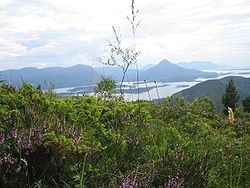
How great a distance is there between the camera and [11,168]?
338 cm

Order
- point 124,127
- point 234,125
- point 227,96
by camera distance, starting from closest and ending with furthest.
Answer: point 124,127
point 234,125
point 227,96

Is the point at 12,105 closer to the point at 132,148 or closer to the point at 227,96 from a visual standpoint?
the point at 132,148

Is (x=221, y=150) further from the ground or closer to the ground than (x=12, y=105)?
closer to the ground

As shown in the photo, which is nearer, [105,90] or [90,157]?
[90,157]

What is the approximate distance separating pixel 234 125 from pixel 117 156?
5331mm

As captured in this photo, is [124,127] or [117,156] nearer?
[117,156]

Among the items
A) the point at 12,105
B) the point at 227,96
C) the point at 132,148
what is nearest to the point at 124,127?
the point at 132,148

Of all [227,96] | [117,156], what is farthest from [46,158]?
[227,96]

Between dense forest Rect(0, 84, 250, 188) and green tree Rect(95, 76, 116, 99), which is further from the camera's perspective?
green tree Rect(95, 76, 116, 99)

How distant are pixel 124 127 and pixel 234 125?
4.22 meters

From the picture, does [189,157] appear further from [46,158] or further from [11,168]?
[11,168]

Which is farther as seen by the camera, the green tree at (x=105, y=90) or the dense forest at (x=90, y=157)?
the green tree at (x=105, y=90)

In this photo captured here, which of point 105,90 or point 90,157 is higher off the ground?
point 105,90

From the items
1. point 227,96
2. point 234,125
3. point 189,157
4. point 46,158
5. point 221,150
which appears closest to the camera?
point 46,158
